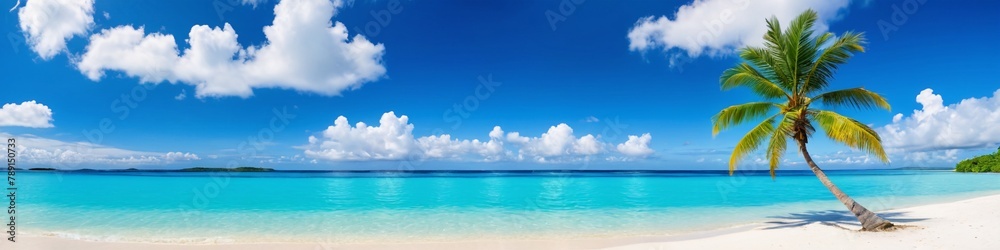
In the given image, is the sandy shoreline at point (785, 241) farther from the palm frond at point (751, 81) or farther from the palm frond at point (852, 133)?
the palm frond at point (751, 81)

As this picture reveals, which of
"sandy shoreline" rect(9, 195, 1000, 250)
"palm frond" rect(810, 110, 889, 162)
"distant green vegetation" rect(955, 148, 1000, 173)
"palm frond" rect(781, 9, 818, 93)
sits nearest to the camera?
"sandy shoreline" rect(9, 195, 1000, 250)

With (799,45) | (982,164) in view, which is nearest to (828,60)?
(799,45)

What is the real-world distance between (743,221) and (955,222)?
4.10 meters

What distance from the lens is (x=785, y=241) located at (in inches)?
312

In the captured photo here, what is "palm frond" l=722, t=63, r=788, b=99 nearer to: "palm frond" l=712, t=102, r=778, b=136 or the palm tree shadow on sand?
"palm frond" l=712, t=102, r=778, b=136

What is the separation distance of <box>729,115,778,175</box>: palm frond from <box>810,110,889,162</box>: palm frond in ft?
3.25

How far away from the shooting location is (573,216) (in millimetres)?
13703

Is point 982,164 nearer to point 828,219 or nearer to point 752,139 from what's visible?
point 828,219

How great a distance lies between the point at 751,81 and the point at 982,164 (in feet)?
264

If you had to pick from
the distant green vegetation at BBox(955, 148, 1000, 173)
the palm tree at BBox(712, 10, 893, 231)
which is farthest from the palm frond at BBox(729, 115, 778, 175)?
the distant green vegetation at BBox(955, 148, 1000, 173)

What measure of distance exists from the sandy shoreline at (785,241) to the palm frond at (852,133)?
1.63m

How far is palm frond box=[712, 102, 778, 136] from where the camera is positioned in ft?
33.6

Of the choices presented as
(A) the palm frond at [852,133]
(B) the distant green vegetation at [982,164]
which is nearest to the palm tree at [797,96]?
(A) the palm frond at [852,133]

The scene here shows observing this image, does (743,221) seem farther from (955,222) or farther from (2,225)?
(2,225)
